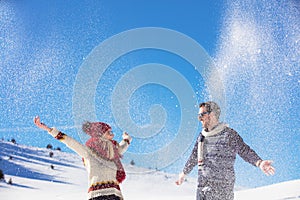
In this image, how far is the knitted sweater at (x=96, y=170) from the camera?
346 cm

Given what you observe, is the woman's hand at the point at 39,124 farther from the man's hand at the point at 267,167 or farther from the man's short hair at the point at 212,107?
the man's hand at the point at 267,167

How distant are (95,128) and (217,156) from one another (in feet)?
3.84

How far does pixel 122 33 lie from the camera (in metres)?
5.70

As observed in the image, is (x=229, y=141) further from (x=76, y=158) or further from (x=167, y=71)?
(x=76, y=158)

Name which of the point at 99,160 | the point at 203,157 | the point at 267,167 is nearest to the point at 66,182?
→ the point at 99,160

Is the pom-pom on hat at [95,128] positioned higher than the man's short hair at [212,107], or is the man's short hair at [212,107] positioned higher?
the man's short hair at [212,107]

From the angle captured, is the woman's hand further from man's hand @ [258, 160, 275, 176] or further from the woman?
man's hand @ [258, 160, 275, 176]

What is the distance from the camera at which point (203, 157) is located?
3658 millimetres

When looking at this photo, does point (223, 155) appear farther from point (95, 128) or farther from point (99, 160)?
point (95, 128)

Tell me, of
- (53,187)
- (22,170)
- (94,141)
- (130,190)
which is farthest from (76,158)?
(94,141)

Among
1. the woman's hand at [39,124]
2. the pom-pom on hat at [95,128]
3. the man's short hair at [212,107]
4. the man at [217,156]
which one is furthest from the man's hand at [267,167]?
the woman's hand at [39,124]

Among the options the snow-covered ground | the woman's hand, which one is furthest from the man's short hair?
the snow-covered ground

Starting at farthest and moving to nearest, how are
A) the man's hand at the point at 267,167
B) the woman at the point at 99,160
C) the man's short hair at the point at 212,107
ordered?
the man's short hair at the point at 212,107
the woman at the point at 99,160
the man's hand at the point at 267,167

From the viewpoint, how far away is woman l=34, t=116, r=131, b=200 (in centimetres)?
346
